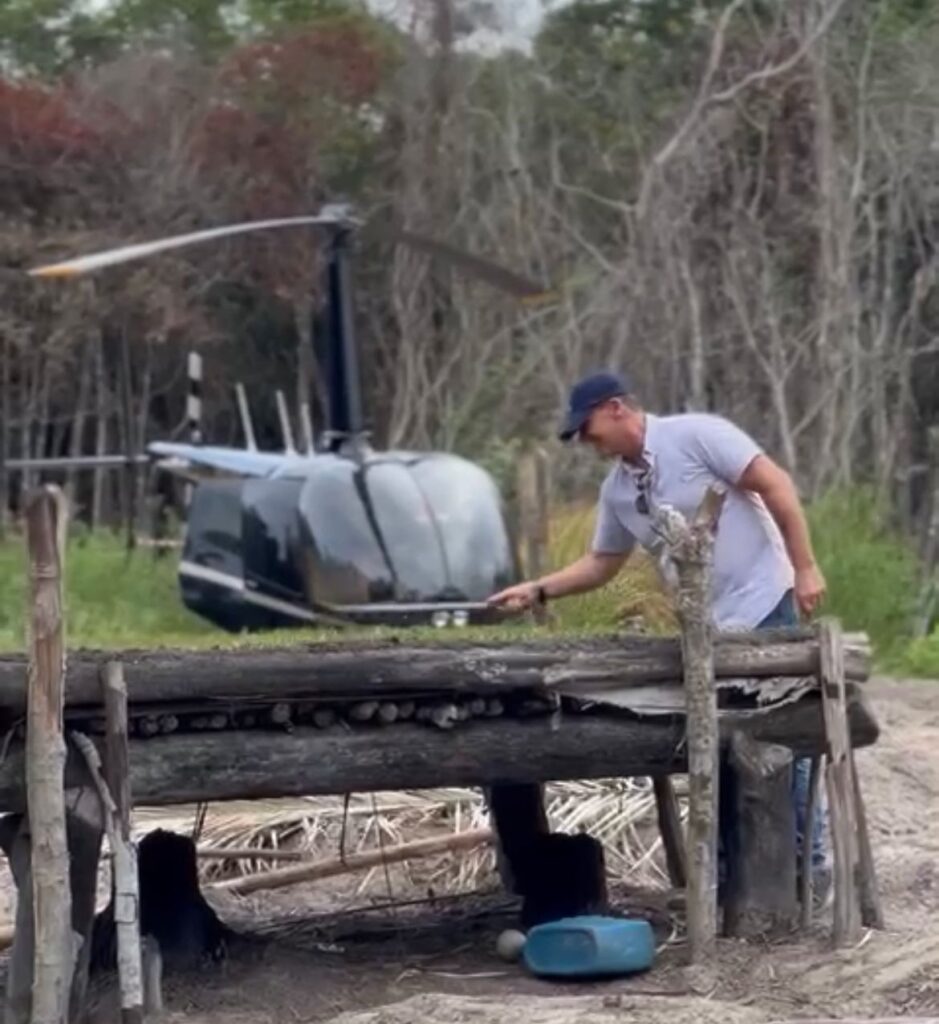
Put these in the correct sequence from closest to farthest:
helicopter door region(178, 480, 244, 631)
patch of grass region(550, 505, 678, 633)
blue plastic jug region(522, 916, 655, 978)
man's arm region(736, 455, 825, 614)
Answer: blue plastic jug region(522, 916, 655, 978)
man's arm region(736, 455, 825, 614)
patch of grass region(550, 505, 678, 633)
helicopter door region(178, 480, 244, 631)

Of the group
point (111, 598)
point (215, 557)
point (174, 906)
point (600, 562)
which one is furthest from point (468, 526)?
point (174, 906)

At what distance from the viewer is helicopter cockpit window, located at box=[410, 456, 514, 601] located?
1546 cm

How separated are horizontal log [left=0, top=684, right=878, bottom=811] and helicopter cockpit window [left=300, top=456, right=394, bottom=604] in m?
8.48

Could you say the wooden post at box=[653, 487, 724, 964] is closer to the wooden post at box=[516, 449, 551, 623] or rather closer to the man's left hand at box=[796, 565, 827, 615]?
the man's left hand at box=[796, 565, 827, 615]

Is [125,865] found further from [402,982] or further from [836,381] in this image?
[836,381]

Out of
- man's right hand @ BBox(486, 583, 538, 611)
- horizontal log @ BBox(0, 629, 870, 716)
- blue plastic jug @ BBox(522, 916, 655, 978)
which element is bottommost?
blue plastic jug @ BBox(522, 916, 655, 978)

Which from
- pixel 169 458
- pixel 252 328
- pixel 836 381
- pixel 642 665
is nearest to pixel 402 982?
pixel 642 665

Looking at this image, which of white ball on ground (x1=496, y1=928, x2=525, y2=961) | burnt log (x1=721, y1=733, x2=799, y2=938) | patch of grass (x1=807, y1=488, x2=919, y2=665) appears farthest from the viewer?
patch of grass (x1=807, y1=488, x2=919, y2=665)

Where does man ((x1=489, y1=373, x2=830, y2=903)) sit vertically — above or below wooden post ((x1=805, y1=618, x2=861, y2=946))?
above

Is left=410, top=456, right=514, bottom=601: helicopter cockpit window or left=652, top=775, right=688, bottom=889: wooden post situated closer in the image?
left=652, top=775, right=688, bottom=889: wooden post

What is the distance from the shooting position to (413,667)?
657cm

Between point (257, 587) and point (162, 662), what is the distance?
9.77 metres

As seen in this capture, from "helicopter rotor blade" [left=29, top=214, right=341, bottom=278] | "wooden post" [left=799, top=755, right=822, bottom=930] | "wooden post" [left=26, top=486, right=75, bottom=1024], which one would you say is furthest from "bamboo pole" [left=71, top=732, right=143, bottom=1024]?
"helicopter rotor blade" [left=29, top=214, right=341, bottom=278]

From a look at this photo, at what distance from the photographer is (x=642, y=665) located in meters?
6.86
